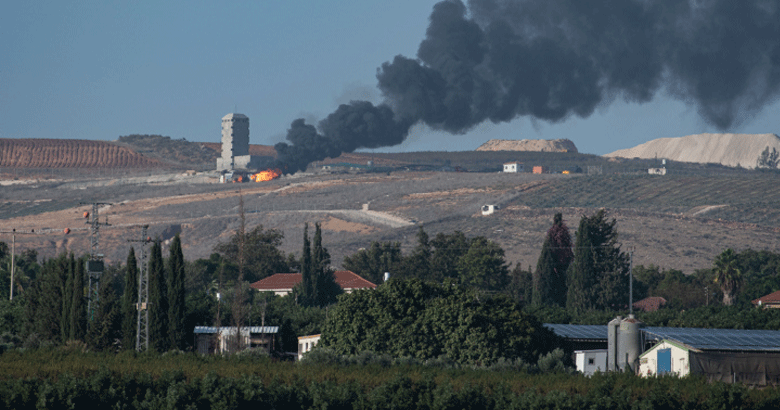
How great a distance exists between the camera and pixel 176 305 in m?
56.9

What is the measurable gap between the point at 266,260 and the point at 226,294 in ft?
74.9

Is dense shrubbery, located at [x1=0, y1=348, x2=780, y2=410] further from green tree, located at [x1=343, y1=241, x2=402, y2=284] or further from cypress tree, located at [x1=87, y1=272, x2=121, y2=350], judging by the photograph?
green tree, located at [x1=343, y1=241, x2=402, y2=284]

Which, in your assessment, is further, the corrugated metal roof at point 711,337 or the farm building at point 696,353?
the corrugated metal roof at point 711,337

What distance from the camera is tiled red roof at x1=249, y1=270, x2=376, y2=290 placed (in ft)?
337

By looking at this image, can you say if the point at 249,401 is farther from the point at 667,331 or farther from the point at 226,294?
the point at 226,294

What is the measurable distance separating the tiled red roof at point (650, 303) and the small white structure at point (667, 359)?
53.0 m

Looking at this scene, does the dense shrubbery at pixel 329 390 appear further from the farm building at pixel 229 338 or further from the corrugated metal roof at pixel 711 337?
the farm building at pixel 229 338

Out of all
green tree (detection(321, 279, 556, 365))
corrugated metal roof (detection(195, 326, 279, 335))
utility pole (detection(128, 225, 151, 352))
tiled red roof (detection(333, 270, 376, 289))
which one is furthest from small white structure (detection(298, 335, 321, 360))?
tiled red roof (detection(333, 270, 376, 289))

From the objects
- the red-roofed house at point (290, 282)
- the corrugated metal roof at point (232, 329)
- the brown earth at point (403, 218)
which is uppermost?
the brown earth at point (403, 218)

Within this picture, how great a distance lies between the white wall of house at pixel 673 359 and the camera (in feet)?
144

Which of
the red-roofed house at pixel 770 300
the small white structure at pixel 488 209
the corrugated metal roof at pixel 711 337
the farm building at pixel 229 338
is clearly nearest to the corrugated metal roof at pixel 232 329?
the farm building at pixel 229 338

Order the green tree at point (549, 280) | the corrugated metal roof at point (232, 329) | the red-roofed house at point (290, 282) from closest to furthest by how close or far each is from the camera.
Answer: the corrugated metal roof at point (232, 329) → the green tree at point (549, 280) → the red-roofed house at point (290, 282)

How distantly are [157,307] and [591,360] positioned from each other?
A: 2231 centimetres

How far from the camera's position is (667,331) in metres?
50.8
